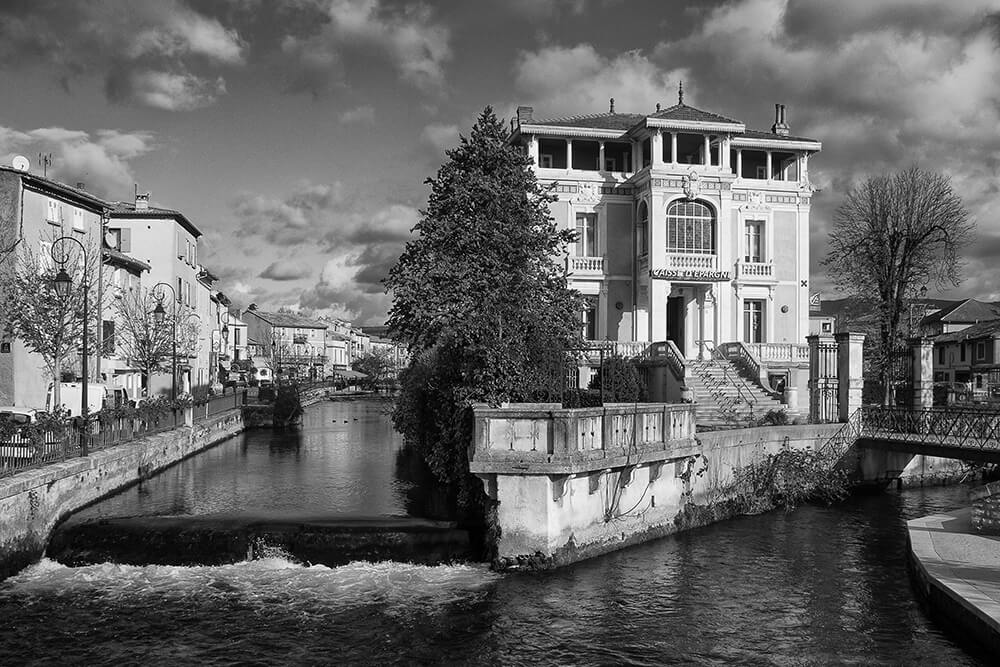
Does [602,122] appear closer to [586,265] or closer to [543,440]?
[586,265]

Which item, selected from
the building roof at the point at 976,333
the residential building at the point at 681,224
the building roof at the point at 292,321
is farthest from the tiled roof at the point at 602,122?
the building roof at the point at 292,321

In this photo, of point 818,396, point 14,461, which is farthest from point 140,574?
point 818,396

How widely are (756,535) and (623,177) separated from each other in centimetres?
2438

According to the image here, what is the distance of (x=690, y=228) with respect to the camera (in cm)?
3938

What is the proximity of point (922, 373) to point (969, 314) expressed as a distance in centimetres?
5991

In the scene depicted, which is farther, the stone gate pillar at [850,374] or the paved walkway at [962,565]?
the stone gate pillar at [850,374]

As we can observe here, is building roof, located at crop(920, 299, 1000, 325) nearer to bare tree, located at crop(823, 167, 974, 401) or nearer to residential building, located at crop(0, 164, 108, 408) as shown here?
bare tree, located at crop(823, 167, 974, 401)

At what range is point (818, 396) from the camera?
29.4 m

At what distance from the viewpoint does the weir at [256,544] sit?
17.3m

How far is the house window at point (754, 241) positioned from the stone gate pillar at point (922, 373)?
47.8 ft

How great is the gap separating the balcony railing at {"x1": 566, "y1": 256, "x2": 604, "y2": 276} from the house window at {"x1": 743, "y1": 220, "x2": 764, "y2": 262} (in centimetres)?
767

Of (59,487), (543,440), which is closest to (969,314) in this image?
(543,440)

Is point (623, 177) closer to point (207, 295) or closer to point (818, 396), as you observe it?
point (818, 396)

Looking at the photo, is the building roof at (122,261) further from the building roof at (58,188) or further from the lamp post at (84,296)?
the lamp post at (84,296)
